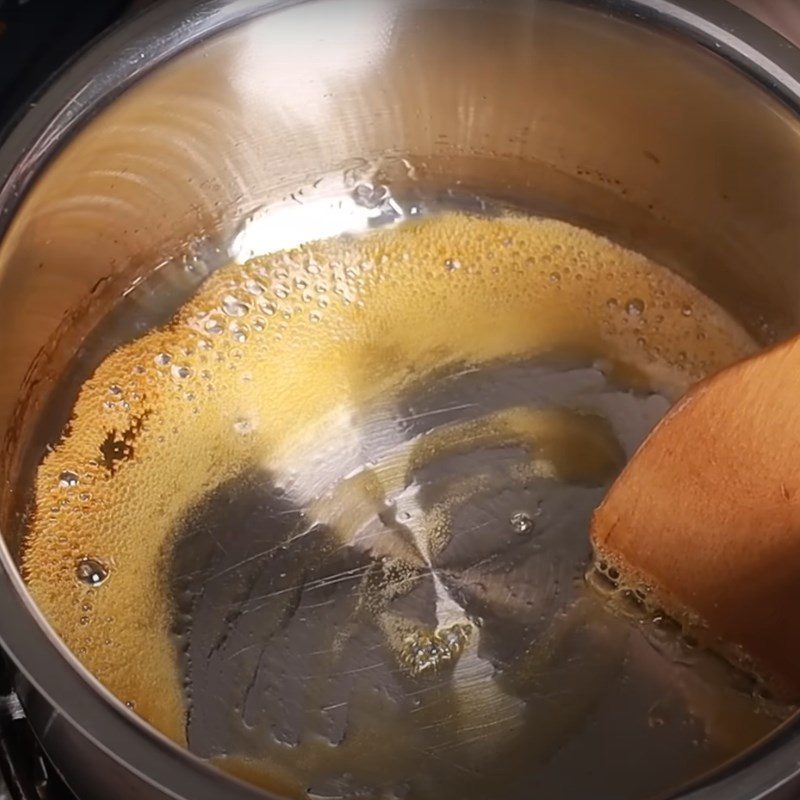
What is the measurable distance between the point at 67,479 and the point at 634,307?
45 cm

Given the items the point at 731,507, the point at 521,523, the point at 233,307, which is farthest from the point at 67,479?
the point at 731,507

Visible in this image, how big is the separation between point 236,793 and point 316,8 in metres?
0.55

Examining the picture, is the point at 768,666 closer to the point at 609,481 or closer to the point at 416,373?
the point at 609,481

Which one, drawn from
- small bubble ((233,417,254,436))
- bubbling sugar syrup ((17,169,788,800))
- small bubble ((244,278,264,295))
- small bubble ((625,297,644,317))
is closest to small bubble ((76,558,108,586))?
bubbling sugar syrup ((17,169,788,800))

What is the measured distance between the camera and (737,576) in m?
0.68

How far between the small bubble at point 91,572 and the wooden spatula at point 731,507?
33cm

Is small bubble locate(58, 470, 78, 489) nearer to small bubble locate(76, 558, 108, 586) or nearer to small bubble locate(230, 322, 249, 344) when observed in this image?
small bubble locate(76, 558, 108, 586)

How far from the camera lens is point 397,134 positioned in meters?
0.91

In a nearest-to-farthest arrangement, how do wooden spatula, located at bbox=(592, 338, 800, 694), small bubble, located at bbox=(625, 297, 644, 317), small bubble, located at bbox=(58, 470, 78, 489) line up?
1. wooden spatula, located at bbox=(592, 338, 800, 694)
2. small bubble, located at bbox=(58, 470, 78, 489)
3. small bubble, located at bbox=(625, 297, 644, 317)

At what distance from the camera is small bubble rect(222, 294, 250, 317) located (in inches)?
34.6

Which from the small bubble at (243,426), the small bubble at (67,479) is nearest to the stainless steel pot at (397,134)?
the small bubble at (67,479)

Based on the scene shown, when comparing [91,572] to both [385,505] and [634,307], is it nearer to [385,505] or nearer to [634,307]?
[385,505]

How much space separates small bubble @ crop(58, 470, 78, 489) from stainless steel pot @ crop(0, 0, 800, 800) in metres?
0.03

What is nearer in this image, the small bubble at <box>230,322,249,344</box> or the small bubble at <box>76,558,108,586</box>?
the small bubble at <box>76,558,108,586</box>
